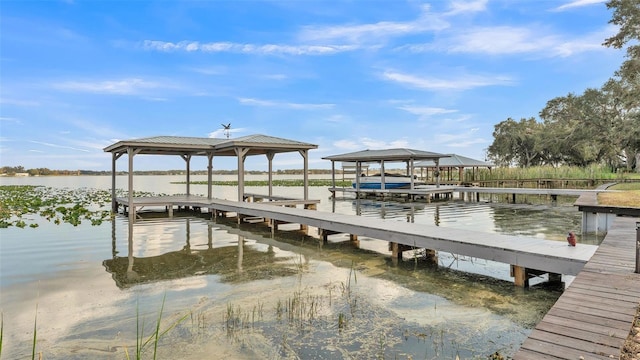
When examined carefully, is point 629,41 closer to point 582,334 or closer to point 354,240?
point 354,240

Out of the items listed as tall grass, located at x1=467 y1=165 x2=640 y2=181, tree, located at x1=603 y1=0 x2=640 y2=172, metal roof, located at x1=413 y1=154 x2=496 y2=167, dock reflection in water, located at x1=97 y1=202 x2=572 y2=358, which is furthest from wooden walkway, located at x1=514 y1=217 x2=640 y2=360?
tall grass, located at x1=467 y1=165 x2=640 y2=181

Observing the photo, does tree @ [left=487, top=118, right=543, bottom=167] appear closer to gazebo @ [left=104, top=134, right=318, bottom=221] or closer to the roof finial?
the roof finial

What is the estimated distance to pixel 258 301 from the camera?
16.5ft

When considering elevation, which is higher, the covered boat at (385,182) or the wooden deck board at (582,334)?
the covered boat at (385,182)

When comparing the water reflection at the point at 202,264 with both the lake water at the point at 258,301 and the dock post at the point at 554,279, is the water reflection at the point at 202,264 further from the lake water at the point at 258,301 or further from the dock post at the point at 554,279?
the dock post at the point at 554,279

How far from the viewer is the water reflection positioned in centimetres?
638

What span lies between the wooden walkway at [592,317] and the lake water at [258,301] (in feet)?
2.15

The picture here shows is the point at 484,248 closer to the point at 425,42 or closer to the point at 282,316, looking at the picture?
the point at 282,316

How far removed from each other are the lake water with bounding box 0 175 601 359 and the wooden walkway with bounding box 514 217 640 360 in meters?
0.65

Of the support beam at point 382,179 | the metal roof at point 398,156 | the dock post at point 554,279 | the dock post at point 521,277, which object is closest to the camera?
the dock post at point 521,277

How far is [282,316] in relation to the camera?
4.47m

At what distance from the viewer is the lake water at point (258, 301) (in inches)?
146

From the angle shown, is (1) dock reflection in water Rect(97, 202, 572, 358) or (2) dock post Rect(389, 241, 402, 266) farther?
(2) dock post Rect(389, 241, 402, 266)

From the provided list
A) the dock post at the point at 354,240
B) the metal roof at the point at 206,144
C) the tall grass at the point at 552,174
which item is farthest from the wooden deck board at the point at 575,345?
the tall grass at the point at 552,174
